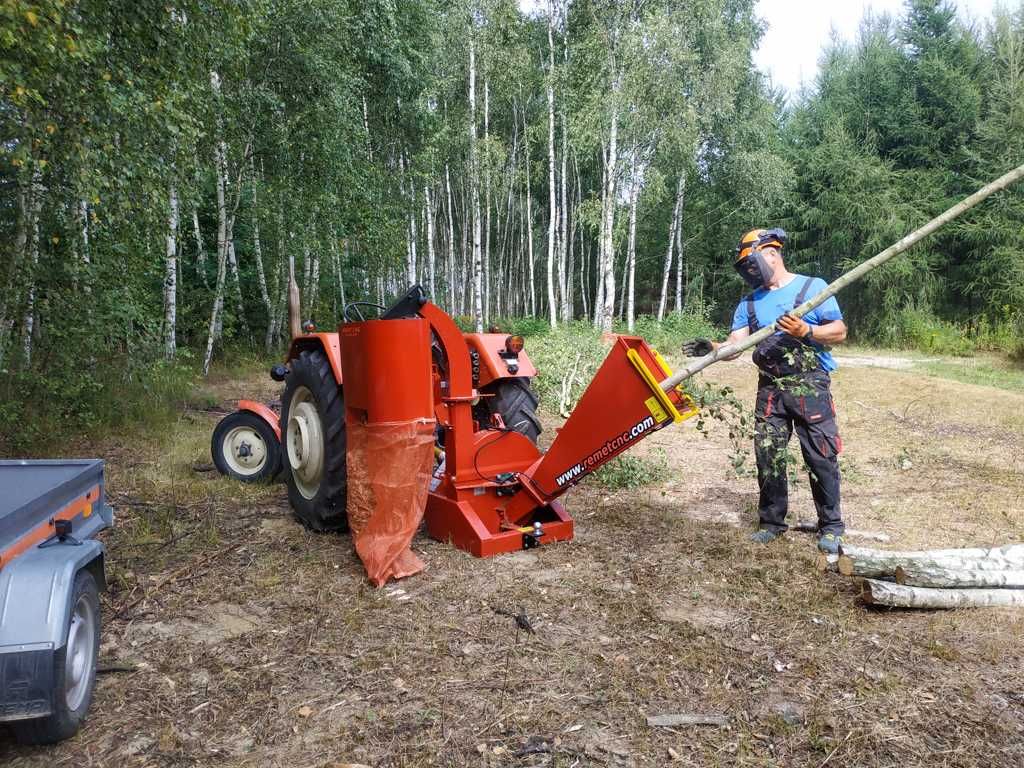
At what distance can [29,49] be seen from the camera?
3604mm

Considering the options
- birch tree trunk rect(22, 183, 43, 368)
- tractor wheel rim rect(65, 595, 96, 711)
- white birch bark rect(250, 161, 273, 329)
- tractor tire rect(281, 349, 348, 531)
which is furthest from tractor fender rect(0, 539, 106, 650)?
white birch bark rect(250, 161, 273, 329)

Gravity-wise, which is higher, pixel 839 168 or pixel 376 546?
pixel 839 168

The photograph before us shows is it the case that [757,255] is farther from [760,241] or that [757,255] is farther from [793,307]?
[793,307]

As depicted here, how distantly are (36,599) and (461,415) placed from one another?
2154 millimetres

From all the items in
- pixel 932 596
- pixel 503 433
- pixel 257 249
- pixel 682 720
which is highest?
pixel 257 249

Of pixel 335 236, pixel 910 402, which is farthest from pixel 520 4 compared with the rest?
pixel 910 402

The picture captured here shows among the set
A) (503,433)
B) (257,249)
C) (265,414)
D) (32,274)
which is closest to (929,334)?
(257,249)

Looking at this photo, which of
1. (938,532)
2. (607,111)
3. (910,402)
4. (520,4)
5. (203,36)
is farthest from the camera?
(520,4)

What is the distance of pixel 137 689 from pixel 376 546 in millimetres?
1177

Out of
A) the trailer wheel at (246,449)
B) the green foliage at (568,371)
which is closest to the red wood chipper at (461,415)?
the trailer wheel at (246,449)

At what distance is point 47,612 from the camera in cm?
200

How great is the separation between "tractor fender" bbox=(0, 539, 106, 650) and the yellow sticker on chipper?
2.36 meters

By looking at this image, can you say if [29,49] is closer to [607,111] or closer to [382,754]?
[382,754]

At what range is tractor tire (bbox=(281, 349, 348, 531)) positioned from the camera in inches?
154
